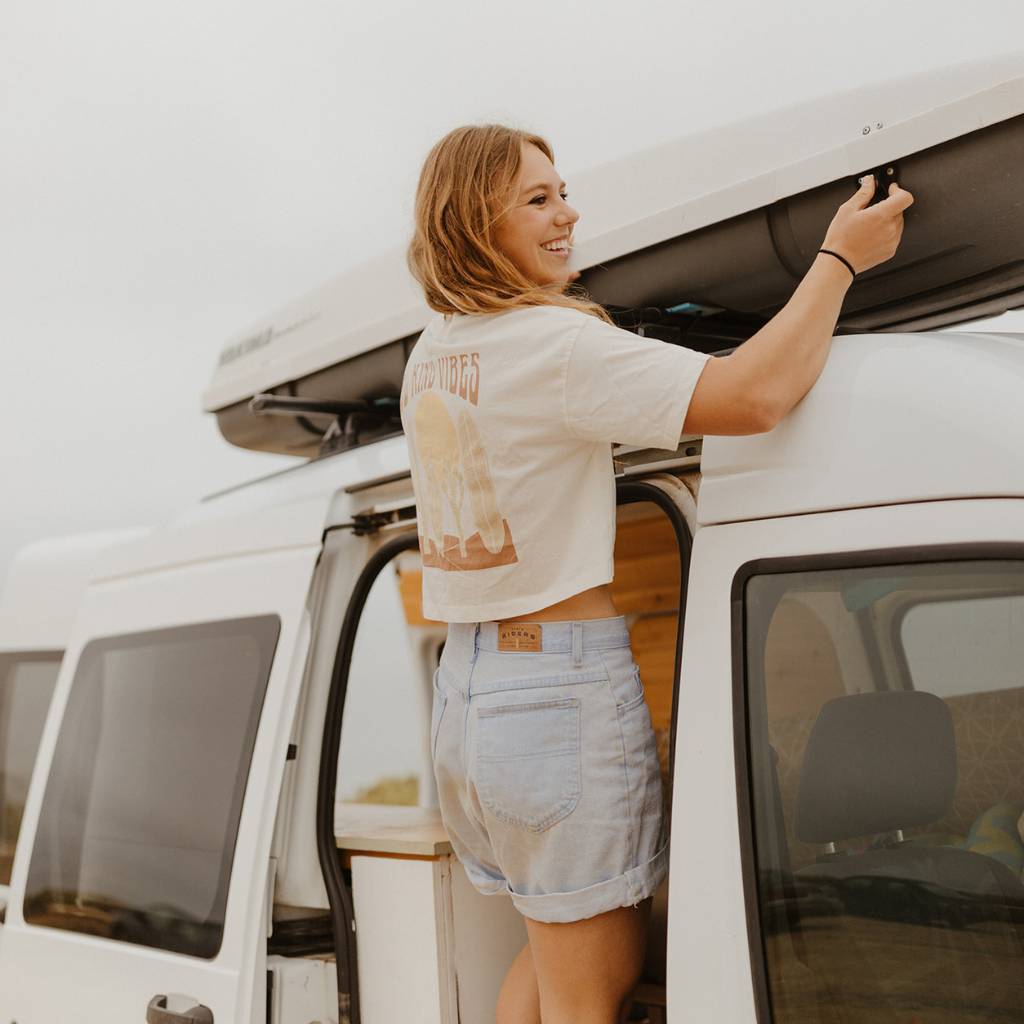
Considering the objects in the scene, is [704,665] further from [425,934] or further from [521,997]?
[425,934]

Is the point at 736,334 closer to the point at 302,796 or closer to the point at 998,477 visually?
the point at 998,477

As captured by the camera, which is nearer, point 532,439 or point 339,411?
point 532,439

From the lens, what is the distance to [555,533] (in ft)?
6.38

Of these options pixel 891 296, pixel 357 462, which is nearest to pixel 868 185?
pixel 891 296

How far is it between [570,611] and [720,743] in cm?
30

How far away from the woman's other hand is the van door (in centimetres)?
128

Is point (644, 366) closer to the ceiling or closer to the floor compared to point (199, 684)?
closer to the ceiling

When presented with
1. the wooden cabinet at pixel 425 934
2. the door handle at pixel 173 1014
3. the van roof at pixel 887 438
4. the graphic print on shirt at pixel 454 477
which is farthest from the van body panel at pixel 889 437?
the door handle at pixel 173 1014

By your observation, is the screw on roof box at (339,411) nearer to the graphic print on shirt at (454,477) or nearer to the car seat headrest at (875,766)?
the graphic print on shirt at (454,477)

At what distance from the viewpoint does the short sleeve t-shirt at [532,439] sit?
72.2 inches

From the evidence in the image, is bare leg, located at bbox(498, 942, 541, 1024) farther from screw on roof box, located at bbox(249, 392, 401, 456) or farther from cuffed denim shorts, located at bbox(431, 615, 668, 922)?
screw on roof box, located at bbox(249, 392, 401, 456)

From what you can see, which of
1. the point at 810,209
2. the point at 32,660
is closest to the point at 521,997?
the point at 810,209

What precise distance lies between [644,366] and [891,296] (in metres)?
0.70

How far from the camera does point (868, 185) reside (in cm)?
195
